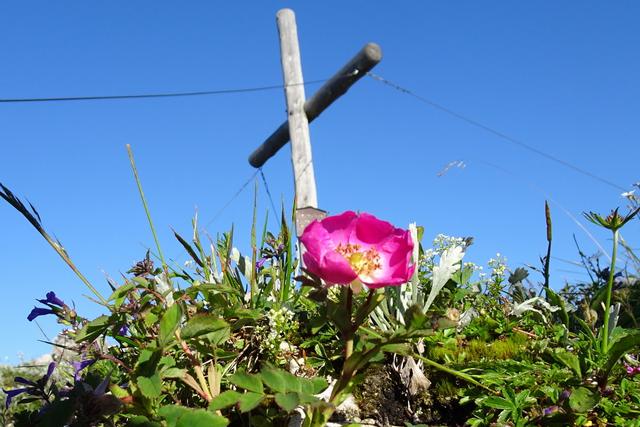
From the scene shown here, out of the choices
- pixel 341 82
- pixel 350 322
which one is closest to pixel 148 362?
pixel 350 322

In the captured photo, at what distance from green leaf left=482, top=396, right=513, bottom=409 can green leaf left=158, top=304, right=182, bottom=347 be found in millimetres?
932

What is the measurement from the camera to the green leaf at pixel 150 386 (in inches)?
54.7

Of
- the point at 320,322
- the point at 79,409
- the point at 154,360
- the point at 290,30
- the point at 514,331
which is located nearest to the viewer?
the point at 79,409

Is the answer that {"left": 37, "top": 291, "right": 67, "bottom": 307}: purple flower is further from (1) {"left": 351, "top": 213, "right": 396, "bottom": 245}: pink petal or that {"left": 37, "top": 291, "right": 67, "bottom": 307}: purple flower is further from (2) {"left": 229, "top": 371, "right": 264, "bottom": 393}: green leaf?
(1) {"left": 351, "top": 213, "right": 396, "bottom": 245}: pink petal

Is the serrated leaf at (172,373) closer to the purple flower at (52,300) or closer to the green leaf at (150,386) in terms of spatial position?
the green leaf at (150,386)

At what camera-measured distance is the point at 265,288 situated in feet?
8.41

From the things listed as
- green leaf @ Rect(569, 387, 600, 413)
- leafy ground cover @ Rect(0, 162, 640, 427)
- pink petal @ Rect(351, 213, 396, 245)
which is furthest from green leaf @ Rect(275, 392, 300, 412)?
green leaf @ Rect(569, 387, 600, 413)

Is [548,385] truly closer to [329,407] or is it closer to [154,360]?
[329,407]

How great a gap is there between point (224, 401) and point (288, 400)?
185mm

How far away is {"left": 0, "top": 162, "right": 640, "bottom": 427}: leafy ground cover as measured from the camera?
Result: 4.63ft

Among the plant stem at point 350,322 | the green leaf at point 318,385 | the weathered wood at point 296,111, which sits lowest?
the green leaf at point 318,385

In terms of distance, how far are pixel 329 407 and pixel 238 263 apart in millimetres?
1354

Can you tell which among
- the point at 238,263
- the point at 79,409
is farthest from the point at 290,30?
the point at 79,409

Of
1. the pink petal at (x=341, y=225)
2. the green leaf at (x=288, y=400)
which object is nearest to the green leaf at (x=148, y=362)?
the green leaf at (x=288, y=400)
